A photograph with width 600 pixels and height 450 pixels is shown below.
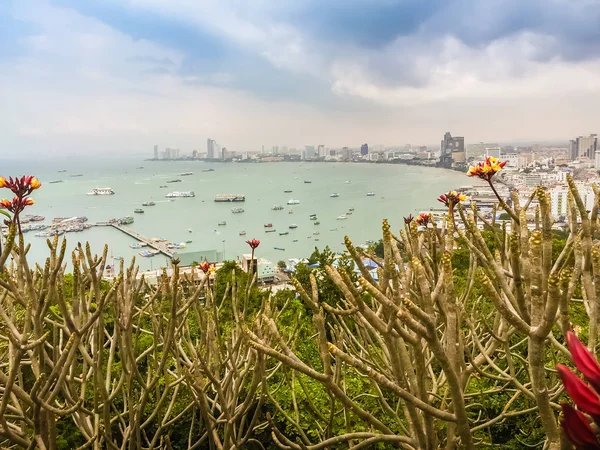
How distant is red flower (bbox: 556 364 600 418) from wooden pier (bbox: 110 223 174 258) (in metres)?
20.3

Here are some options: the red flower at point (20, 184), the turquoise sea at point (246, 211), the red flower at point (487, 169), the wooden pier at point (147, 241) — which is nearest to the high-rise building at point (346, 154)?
the turquoise sea at point (246, 211)

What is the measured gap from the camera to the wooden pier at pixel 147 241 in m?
21.5

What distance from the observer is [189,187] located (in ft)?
165

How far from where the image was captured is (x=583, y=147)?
43.9 m

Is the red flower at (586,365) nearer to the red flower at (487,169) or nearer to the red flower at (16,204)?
the red flower at (487,169)

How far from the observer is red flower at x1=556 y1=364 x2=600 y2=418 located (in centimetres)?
49

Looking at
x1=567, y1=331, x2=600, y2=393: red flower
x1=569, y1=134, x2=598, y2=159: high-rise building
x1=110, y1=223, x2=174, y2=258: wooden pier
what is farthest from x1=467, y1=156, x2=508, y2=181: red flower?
x1=569, y1=134, x2=598, y2=159: high-rise building

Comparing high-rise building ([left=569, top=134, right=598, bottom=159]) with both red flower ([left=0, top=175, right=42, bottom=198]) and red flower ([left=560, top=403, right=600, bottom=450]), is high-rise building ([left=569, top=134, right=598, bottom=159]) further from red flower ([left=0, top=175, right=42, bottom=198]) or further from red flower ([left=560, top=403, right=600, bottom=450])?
red flower ([left=560, top=403, right=600, bottom=450])

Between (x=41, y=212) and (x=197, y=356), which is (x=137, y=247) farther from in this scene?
(x=197, y=356)

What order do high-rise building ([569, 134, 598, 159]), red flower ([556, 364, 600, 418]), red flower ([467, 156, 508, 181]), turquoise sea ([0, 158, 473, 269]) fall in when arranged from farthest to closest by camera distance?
high-rise building ([569, 134, 598, 159]) < turquoise sea ([0, 158, 473, 269]) < red flower ([467, 156, 508, 181]) < red flower ([556, 364, 600, 418])

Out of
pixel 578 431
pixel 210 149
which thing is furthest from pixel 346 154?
pixel 578 431

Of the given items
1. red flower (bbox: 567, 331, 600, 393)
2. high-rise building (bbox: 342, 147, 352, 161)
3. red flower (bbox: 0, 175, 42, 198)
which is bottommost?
red flower (bbox: 567, 331, 600, 393)

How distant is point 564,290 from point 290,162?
3439 inches

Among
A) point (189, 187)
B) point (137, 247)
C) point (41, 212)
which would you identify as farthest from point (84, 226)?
point (189, 187)
